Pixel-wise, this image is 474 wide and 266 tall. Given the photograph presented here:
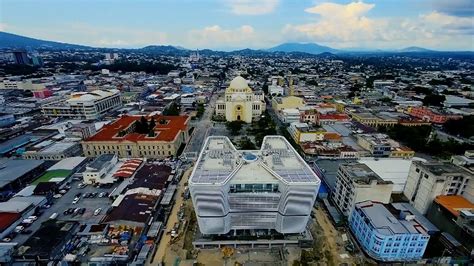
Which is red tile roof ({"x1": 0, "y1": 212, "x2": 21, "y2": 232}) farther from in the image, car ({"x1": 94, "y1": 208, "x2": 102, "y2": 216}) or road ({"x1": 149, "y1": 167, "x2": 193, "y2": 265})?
road ({"x1": 149, "y1": 167, "x2": 193, "y2": 265})

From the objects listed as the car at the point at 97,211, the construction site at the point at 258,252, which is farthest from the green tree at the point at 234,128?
the car at the point at 97,211

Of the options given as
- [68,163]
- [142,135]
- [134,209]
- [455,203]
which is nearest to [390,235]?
→ [455,203]

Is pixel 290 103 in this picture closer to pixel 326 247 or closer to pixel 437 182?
pixel 437 182

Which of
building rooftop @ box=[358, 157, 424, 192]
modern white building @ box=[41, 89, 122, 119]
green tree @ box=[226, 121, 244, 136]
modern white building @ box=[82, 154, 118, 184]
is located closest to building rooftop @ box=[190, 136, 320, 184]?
building rooftop @ box=[358, 157, 424, 192]

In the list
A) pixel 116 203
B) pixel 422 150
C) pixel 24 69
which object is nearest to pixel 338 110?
pixel 422 150

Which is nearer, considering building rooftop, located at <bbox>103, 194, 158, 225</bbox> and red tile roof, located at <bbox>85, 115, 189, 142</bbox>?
building rooftop, located at <bbox>103, 194, 158, 225</bbox>

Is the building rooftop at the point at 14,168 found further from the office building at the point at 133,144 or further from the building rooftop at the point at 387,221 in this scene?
the building rooftop at the point at 387,221
